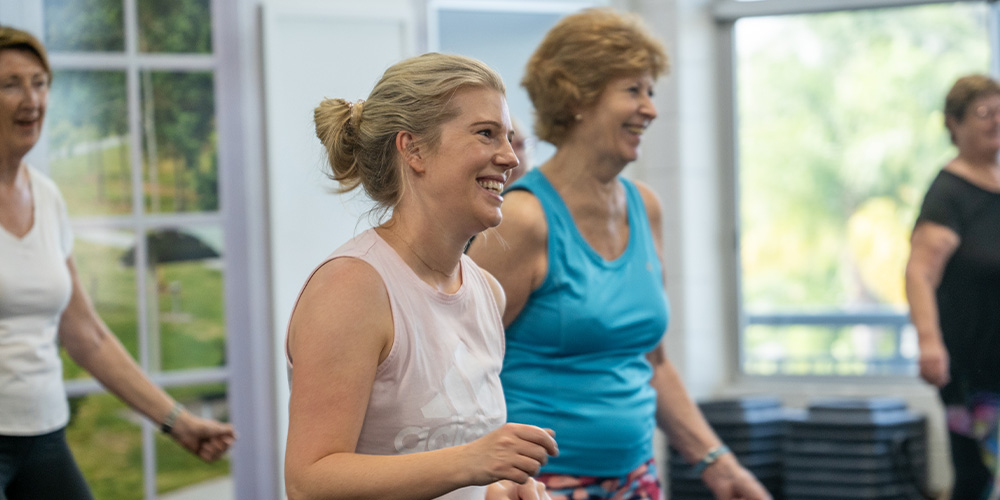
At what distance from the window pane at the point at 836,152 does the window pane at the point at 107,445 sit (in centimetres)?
287

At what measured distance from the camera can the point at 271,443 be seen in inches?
163

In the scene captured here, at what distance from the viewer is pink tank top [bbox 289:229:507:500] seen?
140 cm

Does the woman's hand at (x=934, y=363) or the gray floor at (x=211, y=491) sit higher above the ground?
the woman's hand at (x=934, y=363)

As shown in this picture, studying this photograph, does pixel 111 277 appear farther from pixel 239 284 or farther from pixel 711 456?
pixel 711 456

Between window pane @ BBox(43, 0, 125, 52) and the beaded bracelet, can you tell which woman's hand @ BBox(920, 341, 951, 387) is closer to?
the beaded bracelet

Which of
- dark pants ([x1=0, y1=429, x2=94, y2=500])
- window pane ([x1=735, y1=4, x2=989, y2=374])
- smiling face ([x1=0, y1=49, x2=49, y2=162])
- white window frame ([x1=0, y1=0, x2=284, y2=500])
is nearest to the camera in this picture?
dark pants ([x1=0, y1=429, x2=94, y2=500])

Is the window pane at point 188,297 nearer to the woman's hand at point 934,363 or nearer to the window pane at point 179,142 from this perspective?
the window pane at point 179,142

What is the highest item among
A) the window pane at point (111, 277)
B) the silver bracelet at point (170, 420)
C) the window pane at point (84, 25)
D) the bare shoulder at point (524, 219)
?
the window pane at point (84, 25)

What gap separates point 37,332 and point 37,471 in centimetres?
28

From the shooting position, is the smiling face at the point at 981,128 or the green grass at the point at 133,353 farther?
the green grass at the point at 133,353

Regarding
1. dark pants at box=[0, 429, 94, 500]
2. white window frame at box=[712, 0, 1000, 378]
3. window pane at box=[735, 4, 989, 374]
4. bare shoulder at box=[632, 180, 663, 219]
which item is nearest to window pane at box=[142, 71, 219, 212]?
→ dark pants at box=[0, 429, 94, 500]

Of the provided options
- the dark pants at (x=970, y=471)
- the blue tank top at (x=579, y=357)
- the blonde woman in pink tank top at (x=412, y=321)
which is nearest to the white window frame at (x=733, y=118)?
the dark pants at (x=970, y=471)

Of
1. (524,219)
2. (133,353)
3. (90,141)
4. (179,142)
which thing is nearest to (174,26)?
(179,142)

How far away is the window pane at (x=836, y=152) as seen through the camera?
4941 mm
